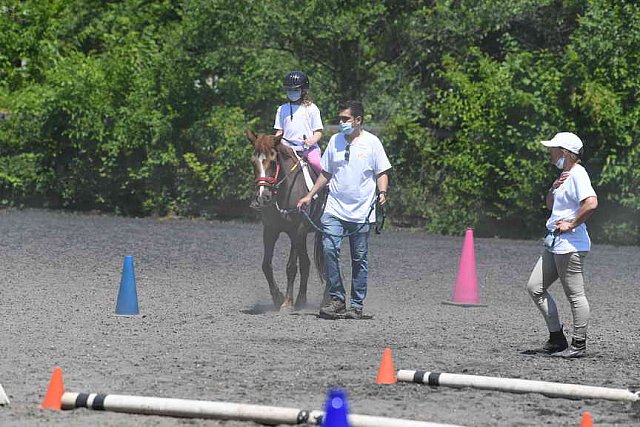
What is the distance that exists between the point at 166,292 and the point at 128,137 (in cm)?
1020

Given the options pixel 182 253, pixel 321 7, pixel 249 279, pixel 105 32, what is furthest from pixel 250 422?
pixel 105 32

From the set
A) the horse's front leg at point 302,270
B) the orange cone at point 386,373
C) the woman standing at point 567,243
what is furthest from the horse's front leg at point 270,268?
the orange cone at point 386,373

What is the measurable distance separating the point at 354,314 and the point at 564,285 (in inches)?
99.7

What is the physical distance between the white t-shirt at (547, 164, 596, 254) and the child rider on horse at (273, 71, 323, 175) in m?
3.36

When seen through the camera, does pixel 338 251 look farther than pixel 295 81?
No

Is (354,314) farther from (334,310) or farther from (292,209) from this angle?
(292,209)

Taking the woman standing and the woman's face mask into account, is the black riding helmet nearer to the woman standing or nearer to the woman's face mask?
the woman's face mask

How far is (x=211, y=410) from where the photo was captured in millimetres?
7004

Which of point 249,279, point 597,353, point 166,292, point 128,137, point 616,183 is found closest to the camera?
point 597,353

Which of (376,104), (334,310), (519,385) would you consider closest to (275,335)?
(334,310)

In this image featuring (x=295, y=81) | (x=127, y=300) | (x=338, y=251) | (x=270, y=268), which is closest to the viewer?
(x=127, y=300)

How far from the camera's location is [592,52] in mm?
20359

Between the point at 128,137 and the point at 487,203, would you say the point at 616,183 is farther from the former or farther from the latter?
the point at 128,137

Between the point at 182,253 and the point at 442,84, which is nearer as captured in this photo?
the point at 182,253
